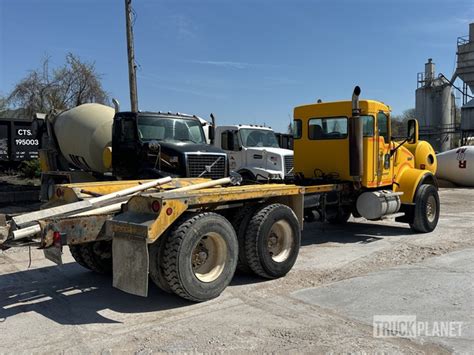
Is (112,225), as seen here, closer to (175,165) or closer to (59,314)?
(59,314)

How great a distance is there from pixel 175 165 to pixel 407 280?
461 centimetres

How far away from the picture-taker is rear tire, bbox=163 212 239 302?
518 cm

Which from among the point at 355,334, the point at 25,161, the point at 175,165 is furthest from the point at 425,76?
the point at 355,334

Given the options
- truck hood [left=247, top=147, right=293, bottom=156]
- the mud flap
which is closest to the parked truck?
the mud flap

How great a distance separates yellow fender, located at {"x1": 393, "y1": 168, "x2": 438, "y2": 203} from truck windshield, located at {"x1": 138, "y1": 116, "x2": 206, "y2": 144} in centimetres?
433

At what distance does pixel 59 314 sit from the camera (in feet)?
16.9

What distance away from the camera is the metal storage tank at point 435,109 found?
5053 centimetres

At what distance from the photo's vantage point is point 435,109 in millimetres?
51719

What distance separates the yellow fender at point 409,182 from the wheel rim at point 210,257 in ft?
18.5

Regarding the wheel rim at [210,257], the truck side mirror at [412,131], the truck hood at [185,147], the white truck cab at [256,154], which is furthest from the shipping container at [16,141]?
the wheel rim at [210,257]

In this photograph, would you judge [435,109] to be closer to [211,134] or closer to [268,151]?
[268,151]

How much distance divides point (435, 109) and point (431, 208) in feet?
149

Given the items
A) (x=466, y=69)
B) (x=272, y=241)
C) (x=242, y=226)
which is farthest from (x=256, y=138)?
(x=466, y=69)

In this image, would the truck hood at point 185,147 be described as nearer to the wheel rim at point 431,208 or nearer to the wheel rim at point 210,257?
the wheel rim at point 210,257
